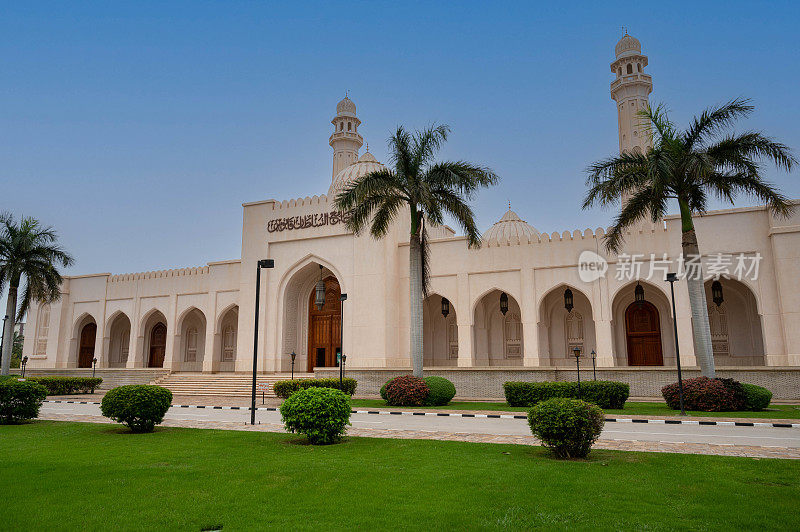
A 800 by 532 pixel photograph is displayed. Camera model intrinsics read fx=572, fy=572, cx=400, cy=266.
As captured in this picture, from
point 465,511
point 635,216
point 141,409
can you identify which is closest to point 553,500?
point 465,511

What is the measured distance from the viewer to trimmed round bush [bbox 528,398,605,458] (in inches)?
289

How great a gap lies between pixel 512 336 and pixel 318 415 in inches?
720

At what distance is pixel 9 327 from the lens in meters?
26.0

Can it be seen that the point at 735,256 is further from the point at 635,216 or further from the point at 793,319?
the point at 635,216

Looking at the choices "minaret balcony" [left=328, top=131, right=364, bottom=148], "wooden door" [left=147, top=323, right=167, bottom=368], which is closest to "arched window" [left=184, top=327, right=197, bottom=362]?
"wooden door" [left=147, top=323, right=167, bottom=368]

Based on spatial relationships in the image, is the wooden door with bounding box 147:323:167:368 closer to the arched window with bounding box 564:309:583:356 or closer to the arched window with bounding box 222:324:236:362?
the arched window with bounding box 222:324:236:362

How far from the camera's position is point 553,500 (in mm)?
5348

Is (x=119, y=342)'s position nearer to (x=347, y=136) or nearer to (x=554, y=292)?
(x=347, y=136)

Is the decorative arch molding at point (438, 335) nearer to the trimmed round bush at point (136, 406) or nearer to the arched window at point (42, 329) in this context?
the trimmed round bush at point (136, 406)

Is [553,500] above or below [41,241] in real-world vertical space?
below

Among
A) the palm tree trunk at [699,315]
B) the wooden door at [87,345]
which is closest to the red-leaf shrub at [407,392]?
the palm tree trunk at [699,315]

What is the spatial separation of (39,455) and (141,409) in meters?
2.32

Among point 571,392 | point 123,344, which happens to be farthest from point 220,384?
point 123,344

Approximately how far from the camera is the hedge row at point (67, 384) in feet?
76.3
